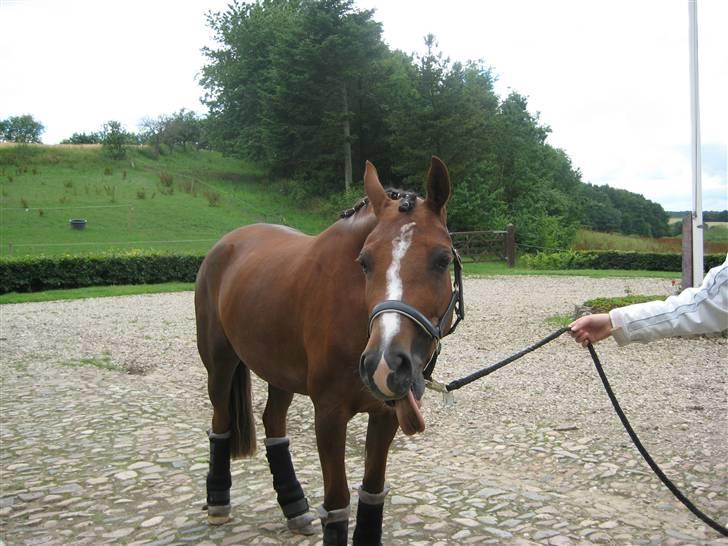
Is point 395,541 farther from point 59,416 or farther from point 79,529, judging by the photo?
point 59,416

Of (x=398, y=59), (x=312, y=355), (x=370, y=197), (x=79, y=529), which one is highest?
(x=398, y=59)

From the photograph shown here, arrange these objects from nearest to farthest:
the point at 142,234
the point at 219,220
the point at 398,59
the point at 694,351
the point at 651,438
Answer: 1. the point at 651,438
2. the point at 694,351
3. the point at 142,234
4. the point at 219,220
5. the point at 398,59

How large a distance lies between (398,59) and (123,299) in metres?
32.7

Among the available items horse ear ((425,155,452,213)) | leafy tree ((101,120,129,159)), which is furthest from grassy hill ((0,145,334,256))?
horse ear ((425,155,452,213))

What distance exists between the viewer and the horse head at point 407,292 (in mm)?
2252

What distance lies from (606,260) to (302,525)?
24.6 meters

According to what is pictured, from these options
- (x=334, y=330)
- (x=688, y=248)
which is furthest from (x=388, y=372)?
(x=688, y=248)

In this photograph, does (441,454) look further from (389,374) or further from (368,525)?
(389,374)

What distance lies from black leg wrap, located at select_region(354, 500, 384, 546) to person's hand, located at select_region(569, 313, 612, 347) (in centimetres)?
137

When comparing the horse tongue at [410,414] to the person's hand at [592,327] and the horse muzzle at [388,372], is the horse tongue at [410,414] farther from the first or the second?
the person's hand at [592,327]

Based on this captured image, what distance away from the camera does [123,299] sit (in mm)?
17656

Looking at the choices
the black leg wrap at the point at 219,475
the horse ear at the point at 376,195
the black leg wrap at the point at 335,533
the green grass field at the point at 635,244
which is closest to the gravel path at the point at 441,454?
the black leg wrap at the point at 219,475

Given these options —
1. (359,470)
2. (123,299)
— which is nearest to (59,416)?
(359,470)

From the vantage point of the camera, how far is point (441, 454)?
17.0 feet
